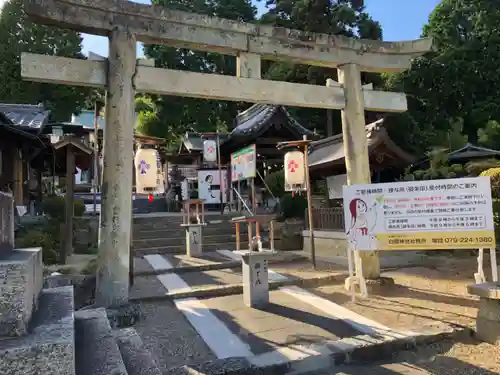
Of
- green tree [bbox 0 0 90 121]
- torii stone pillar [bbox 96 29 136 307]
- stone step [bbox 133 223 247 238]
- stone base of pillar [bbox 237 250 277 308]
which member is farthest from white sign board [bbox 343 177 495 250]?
green tree [bbox 0 0 90 121]

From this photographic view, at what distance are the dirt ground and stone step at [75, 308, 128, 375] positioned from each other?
3.29 metres

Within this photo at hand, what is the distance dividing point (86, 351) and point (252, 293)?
4.20 m

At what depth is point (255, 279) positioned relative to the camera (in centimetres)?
635

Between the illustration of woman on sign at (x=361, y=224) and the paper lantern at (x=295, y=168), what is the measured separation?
11.5ft

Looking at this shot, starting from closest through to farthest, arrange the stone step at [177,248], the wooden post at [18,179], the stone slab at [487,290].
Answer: the stone slab at [487,290] → the stone step at [177,248] → the wooden post at [18,179]

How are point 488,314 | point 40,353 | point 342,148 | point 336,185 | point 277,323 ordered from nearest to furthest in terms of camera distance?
point 40,353 → point 488,314 → point 277,323 → point 336,185 → point 342,148

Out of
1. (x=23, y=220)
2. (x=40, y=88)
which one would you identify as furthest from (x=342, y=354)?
(x=40, y=88)

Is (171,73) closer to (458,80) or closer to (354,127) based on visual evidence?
(354,127)

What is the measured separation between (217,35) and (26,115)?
12.8 m

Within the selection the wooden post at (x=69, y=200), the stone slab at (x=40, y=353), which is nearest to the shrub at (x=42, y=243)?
the wooden post at (x=69, y=200)

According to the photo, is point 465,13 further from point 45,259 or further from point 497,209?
point 45,259

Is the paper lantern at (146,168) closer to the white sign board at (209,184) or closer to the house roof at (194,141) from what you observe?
the white sign board at (209,184)

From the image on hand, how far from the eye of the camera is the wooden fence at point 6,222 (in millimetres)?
2410

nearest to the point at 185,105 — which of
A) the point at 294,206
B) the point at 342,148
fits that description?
the point at 294,206
